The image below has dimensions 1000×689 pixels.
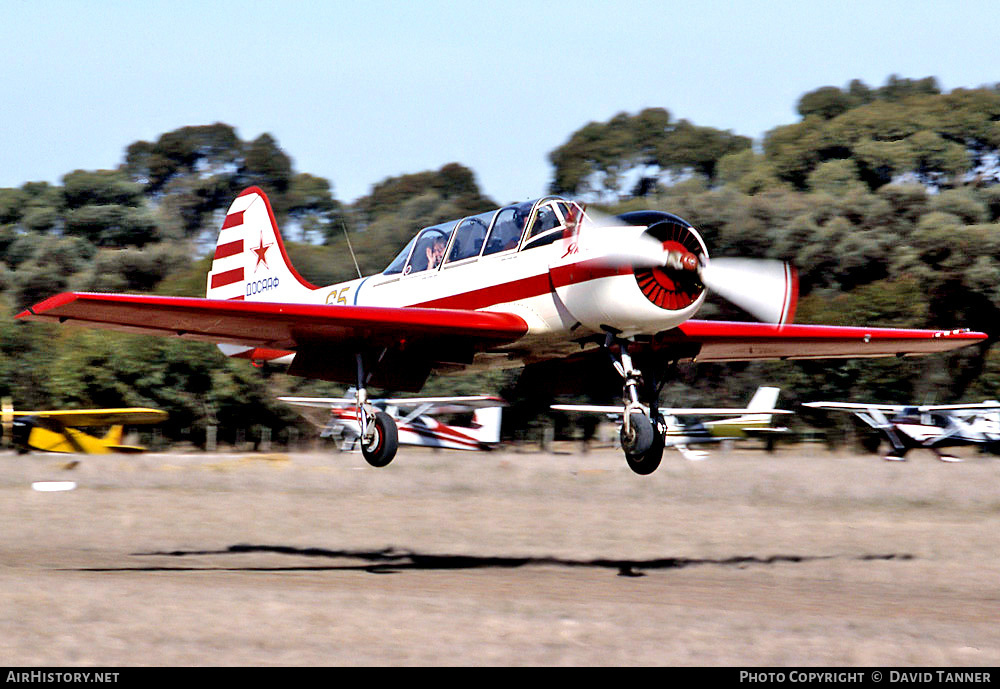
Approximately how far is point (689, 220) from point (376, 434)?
121ft

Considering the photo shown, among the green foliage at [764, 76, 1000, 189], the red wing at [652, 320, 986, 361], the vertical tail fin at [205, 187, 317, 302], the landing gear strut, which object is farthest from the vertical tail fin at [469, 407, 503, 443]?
the green foliage at [764, 76, 1000, 189]

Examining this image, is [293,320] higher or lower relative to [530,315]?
lower

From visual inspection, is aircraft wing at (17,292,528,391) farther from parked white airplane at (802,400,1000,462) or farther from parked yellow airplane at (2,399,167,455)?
parked yellow airplane at (2,399,167,455)

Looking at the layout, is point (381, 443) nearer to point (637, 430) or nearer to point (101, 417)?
point (637, 430)

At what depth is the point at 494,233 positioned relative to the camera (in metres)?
13.8

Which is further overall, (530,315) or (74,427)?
(74,427)

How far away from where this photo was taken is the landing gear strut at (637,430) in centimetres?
1273

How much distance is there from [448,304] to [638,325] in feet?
8.81

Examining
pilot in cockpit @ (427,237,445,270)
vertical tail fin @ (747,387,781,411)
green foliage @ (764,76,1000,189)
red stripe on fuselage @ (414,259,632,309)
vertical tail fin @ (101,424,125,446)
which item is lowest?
vertical tail fin @ (101,424,125,446)

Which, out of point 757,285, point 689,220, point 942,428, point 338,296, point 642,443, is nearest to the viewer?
point 642,443

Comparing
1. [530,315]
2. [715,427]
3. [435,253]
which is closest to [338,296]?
[435,253]

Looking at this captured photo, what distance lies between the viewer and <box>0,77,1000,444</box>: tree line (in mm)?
47219

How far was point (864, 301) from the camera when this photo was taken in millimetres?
46781

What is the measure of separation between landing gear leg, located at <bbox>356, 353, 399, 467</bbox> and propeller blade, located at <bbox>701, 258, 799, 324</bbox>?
4.57 meters
